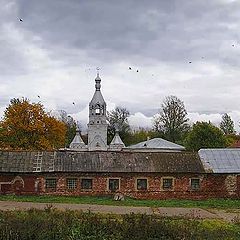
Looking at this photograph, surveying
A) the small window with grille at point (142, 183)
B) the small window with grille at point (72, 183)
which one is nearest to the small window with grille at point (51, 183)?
the small window with grille at point (72, 183)

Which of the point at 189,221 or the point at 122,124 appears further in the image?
the point at 122,124

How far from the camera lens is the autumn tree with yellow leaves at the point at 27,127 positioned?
47.9 meters

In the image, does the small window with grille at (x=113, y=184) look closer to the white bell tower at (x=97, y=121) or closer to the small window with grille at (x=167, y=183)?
the small window with grille at (x=167, y=183)

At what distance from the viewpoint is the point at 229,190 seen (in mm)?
28578

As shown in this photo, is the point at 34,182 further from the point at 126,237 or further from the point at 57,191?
the point at 126,237

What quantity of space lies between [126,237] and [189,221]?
15.8ft

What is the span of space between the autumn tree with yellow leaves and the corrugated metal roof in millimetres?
22428

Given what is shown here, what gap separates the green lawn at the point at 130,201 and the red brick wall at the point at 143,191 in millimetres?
801

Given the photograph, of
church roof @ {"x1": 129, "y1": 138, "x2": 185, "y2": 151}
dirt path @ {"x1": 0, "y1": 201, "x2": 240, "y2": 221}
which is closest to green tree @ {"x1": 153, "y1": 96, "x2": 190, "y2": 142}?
church roof @ {"x1": 129, "y1": 138, "x2": 185, "y2": 151}

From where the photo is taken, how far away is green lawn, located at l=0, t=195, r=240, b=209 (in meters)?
25.0

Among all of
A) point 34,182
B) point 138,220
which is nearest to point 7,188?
point 34,182

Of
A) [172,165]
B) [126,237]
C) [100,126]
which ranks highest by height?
[100,126]

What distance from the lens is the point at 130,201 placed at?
2634 cm

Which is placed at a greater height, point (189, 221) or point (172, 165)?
point (172, 165)
